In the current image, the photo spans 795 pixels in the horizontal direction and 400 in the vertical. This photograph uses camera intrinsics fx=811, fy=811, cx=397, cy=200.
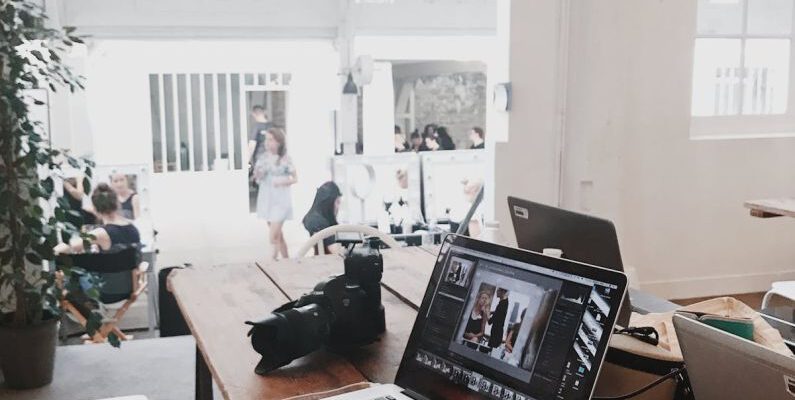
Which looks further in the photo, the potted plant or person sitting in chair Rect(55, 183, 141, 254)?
person sitting in chair Rect(55, 183, 141, 254)

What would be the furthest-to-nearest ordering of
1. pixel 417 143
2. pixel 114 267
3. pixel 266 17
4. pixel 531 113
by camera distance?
pixel 417 143 < pixel 266 17 < pixel 114 267 < pixel 531 113

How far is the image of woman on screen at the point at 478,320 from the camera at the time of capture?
151 centimetres

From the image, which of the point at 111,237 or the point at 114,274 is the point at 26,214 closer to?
the point at 114,274

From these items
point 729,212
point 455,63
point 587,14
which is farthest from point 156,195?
point 729,212

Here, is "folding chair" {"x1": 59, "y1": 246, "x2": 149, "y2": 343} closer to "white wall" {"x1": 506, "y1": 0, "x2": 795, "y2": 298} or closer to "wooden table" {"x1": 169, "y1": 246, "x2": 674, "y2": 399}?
"white wall" {"x1": 506, "y1": 0, "x2": 795, "y2": 298}

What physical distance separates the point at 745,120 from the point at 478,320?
16.1 feet

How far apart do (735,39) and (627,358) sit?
4.87m

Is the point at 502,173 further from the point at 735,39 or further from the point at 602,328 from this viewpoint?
the point at 602,328

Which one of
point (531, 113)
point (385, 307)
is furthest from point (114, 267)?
point (385, 307)

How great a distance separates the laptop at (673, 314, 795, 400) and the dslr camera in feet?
2.53

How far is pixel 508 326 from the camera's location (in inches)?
57.6

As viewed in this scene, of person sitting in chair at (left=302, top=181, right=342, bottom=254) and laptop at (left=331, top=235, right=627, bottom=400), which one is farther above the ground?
laptop at (left=331, top=235, right=627, bottom=400)

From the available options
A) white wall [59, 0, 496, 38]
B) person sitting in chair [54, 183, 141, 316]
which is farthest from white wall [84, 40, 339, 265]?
person sitting in chair [54, 183, 141, 316]

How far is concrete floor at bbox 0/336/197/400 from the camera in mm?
4051
